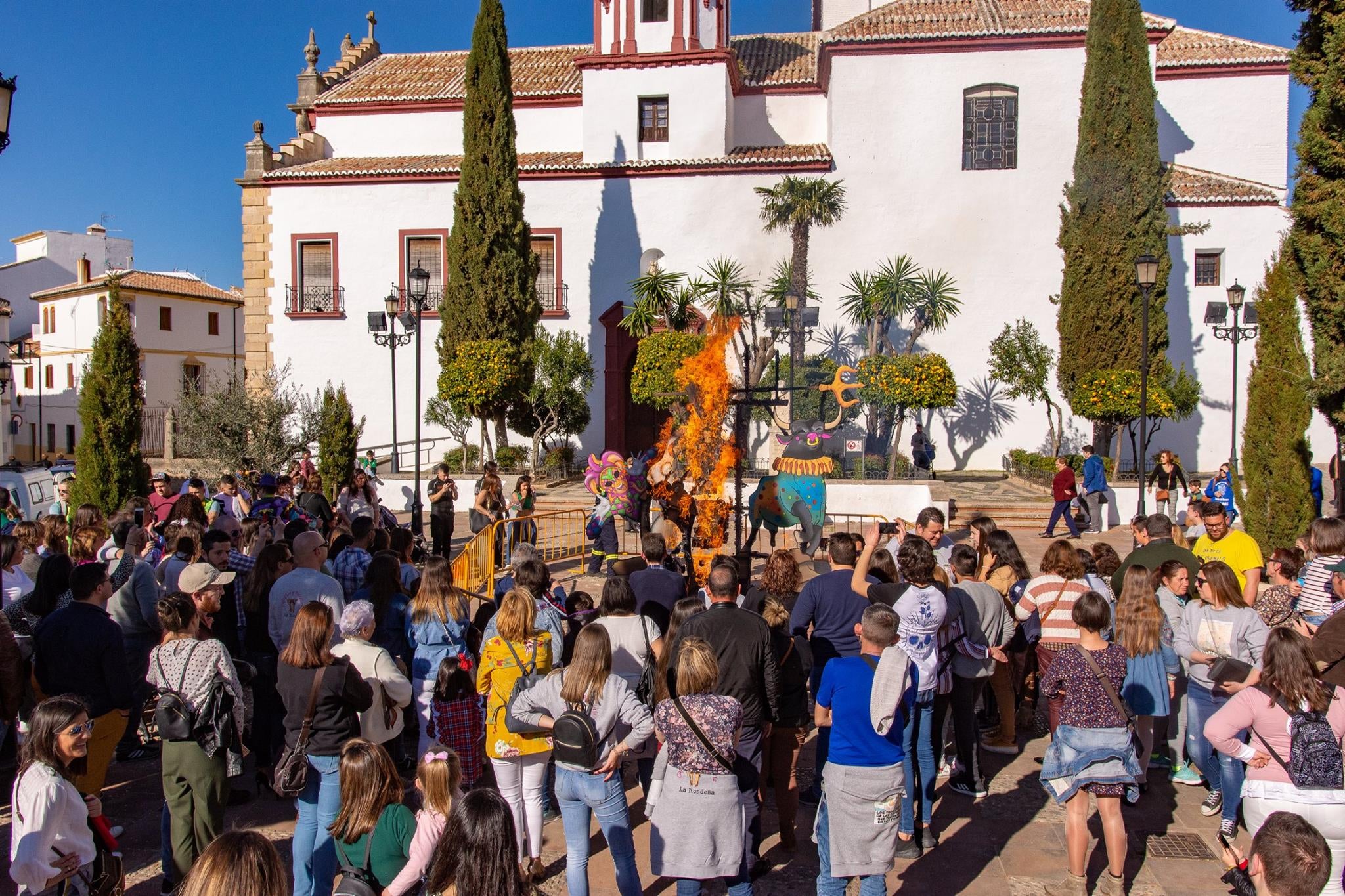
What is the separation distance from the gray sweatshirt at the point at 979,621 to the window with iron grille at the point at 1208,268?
65.6ft

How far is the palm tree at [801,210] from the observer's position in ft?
74.3

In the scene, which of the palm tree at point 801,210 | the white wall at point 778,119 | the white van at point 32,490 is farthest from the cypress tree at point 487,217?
the white van at point 32,490

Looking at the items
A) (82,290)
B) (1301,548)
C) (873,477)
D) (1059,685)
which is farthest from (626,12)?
(82,290)

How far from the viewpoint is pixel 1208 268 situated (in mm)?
22844

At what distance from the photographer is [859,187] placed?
23.5 metres

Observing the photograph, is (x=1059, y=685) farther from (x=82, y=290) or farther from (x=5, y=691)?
(x=82, y=290)

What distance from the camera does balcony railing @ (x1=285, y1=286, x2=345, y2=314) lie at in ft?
81.6

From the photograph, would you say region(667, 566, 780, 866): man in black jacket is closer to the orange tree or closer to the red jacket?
the red jacket

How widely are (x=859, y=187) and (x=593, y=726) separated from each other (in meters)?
21.1

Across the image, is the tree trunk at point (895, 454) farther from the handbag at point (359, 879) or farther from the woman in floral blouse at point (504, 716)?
the handbag at point (359, 879)

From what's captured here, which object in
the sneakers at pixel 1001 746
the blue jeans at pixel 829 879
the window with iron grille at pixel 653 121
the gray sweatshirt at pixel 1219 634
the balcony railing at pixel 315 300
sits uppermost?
the window with iron grille at pixel 653 121

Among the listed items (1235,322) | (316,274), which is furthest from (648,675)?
(316,274)

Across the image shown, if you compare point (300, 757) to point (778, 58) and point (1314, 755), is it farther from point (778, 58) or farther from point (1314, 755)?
point (778, 58)

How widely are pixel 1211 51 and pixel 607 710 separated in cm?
2756
